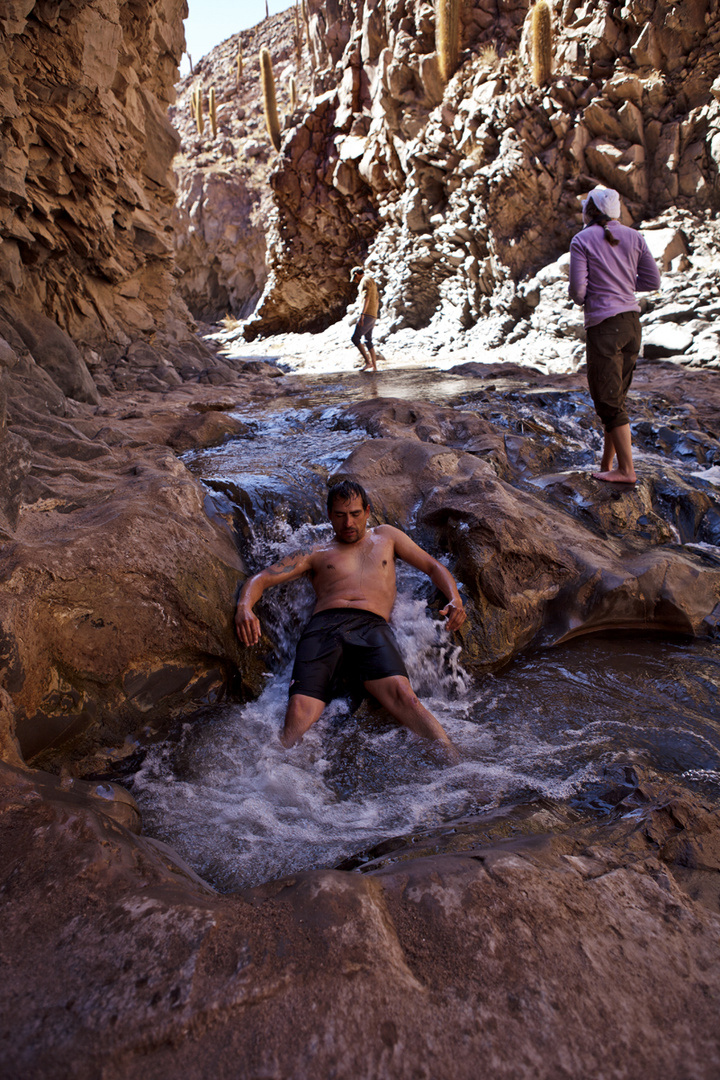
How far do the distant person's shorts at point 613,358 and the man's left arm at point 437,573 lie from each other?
1.72 m

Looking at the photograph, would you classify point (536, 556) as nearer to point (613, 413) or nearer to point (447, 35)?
point (613, 413)

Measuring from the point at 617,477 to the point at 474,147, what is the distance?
487 inches

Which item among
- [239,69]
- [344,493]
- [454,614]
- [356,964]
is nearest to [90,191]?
[344,493]

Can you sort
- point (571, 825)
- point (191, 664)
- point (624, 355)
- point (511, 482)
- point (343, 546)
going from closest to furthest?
point (571, 825)
point (191, 664)
point (343, 546)
point (624, 355)
point (511, 482)

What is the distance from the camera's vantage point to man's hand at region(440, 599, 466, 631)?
2.79m

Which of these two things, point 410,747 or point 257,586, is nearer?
point 410,747

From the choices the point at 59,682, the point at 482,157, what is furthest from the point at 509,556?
the point at 482,157

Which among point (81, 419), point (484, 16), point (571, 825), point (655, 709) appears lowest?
point (655, 709)

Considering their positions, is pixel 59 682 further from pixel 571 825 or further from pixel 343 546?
pixel 571 825

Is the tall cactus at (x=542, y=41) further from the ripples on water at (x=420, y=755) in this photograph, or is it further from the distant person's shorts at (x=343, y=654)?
the distant person's shorts at (x=343, y=654)

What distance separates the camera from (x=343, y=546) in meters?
3.06

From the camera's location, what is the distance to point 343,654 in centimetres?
272

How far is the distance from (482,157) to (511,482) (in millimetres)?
12006

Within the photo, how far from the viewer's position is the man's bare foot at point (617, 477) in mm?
4113
